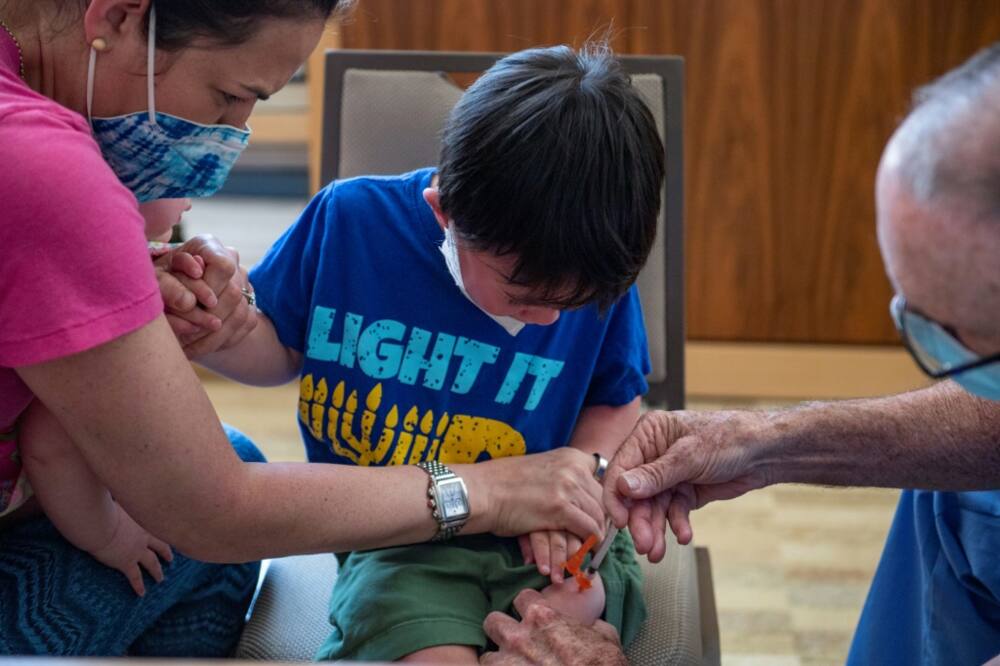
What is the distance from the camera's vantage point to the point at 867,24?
114 inches

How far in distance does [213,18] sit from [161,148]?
0.58ft

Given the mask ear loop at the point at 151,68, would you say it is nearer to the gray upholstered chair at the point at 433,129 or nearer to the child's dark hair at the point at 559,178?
the child's dark hair at the point at 559,178

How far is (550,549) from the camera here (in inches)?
51.0

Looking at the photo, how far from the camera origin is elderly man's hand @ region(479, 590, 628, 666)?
3.97 feet

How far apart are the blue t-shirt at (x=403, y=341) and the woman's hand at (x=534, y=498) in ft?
0.23

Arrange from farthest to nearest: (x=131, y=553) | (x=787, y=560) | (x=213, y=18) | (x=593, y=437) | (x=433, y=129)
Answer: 1. (x=787, y=560)
2. (x=433, y=129)
3. (x=593, y=437)
4. (x=131, y=553)
5. (x=213, y=18)

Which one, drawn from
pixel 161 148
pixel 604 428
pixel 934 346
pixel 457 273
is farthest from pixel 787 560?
pixel 161 148

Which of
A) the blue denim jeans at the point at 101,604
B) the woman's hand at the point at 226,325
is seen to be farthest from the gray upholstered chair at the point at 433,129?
the woman's hand at the point at 226,325

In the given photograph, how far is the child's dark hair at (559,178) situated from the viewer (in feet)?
3.64

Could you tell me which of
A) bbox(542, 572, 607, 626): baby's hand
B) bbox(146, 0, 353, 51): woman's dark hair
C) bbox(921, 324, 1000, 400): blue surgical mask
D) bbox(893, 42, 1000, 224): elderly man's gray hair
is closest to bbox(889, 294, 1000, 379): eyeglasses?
bbox(921, 324, 1000, 400): blue surgical mask

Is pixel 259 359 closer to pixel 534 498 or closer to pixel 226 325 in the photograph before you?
pixel 226 325

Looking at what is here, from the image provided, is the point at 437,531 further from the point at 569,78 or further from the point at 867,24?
the point at 867,24

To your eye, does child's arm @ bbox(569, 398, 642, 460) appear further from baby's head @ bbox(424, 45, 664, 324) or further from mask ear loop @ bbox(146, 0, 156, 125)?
mask ear loop @ bbox(146, 0, 156, 125)

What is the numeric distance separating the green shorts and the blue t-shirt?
0.12m
